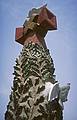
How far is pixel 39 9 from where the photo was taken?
30.3 feet

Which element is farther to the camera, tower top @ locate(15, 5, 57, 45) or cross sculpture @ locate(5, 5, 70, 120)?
tower top @ locate(15, 5, 57, 45)

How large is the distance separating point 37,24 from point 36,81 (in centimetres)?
184

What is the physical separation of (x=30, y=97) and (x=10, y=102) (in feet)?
2.33

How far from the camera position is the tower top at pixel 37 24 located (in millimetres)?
9094

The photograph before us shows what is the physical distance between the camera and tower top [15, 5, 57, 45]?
9.09m

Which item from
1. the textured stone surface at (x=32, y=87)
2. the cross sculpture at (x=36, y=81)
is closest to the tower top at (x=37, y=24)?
the cross sculpture at (x=36, y=81)

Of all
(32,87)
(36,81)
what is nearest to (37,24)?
(36,81)

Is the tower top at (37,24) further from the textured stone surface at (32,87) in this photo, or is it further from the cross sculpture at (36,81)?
the textured stone surface at (32,87)

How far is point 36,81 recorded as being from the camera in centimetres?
813


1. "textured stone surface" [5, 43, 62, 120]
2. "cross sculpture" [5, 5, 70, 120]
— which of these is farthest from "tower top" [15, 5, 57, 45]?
"textured stone surface" [5, 43, 62, 120]

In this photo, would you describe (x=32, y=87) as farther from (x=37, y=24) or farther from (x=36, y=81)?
(x=37, y=24)

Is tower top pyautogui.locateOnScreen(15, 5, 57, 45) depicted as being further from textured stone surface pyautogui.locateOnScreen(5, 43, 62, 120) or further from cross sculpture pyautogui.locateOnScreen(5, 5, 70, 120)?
textured stone surface pyautogui.locateOnScreen(5, 43, 62, 120)

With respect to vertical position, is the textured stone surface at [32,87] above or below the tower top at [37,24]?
below

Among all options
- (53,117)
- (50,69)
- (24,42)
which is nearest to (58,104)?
(53,117)
